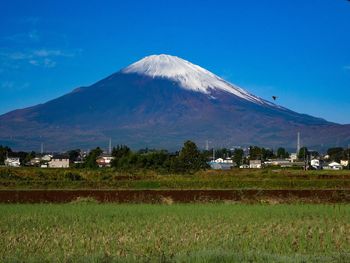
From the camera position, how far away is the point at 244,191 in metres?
28.0

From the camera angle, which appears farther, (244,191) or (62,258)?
(244,191)

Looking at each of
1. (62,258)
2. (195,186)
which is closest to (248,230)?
(62,258)

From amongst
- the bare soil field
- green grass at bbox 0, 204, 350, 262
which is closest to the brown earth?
the bare soil field

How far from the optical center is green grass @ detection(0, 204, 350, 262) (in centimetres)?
966

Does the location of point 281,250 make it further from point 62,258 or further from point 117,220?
point 117,220

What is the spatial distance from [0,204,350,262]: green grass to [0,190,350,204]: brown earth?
301 inches

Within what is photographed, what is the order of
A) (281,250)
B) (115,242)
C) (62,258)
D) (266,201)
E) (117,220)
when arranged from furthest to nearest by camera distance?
(266,201)
(117,220)
(115,242)
(281,250)
(62,258)

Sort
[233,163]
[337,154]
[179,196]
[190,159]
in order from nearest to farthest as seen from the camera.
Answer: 1. [179,196]
2. [190,159]
3. [233,163]
4. [337,154]

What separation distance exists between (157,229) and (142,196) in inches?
508

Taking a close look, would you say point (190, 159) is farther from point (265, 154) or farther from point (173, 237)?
point (265, 154)

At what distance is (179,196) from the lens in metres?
27.1

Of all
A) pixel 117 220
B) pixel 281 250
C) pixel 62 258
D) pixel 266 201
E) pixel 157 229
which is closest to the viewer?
pixel 62 258

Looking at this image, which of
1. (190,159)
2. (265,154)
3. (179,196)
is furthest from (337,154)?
(179,196)

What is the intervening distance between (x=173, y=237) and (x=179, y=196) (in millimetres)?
14760
